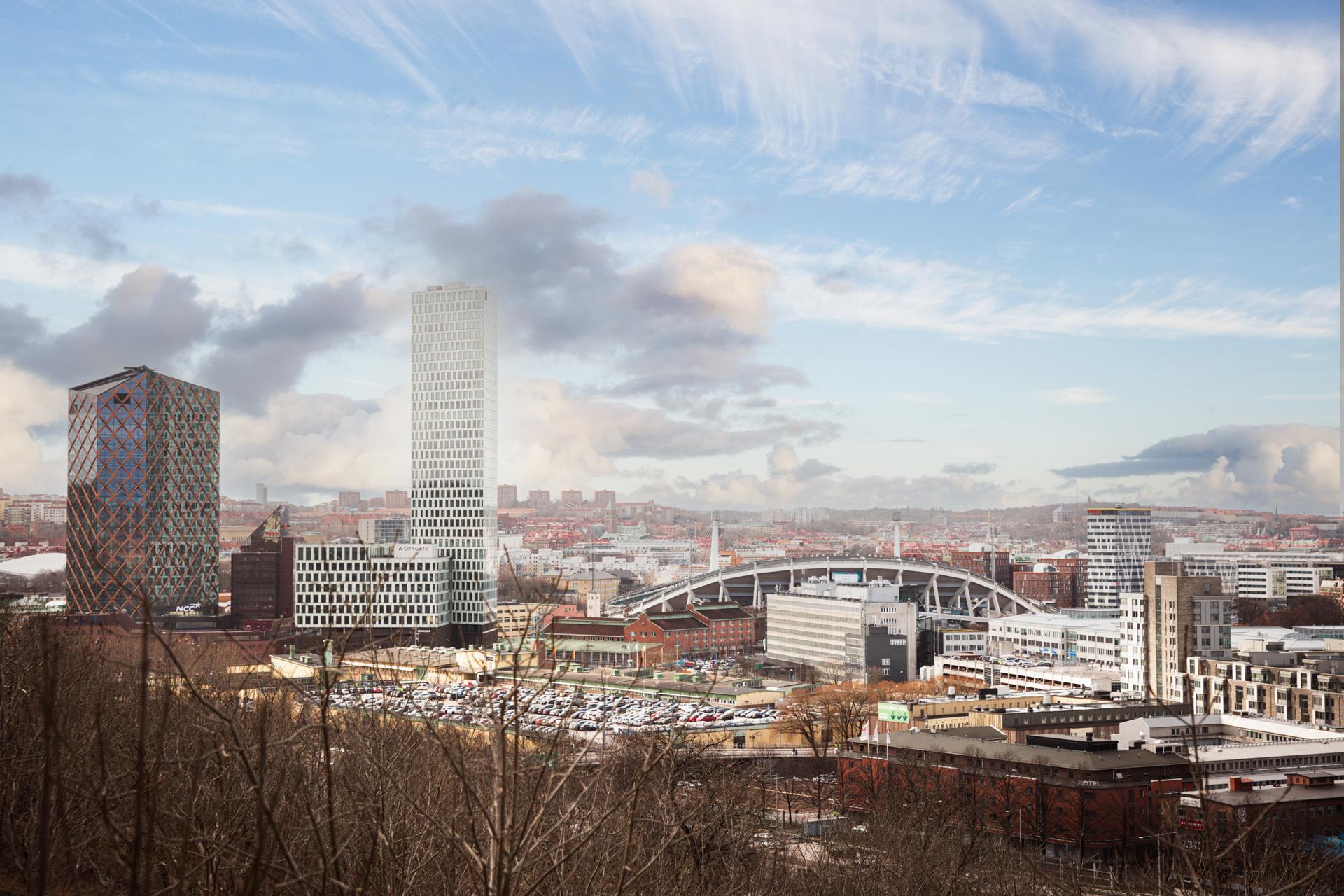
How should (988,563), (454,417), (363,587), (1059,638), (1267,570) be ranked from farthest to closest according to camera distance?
(988,563) < (1267,570) < (454,417) < (1059,638) < (363,587)

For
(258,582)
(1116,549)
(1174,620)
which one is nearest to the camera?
(1174,620)

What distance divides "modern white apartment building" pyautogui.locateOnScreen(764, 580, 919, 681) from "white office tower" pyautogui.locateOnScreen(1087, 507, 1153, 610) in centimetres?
2381

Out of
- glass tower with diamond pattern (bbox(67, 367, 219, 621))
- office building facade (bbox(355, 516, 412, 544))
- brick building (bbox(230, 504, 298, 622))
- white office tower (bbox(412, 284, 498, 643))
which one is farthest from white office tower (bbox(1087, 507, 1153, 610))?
glass tower with diamond pattern (bbox(67, 367, 219, 621))

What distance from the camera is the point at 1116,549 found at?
60.3m

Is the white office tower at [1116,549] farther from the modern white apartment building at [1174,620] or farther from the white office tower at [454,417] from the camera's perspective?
the white office tower at [454,417]

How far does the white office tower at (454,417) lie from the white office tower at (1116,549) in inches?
1245

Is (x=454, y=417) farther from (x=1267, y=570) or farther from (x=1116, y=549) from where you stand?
(x=1267, y=570)

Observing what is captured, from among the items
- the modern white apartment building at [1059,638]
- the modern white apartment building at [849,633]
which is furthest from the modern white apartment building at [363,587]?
the modern white apartment building at [1059,638]

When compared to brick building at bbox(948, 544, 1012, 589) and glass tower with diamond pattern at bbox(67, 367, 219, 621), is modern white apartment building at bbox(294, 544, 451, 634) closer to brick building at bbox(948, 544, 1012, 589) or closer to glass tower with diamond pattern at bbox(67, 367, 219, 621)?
glass tower with diamond pattern at bbox(67, 367, 219, 621)

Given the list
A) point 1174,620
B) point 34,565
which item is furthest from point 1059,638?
point 34,565

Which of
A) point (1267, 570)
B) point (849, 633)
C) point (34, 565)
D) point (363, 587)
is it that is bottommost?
point (849, 633)

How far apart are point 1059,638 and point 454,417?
21.5 m

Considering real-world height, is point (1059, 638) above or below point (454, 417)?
below

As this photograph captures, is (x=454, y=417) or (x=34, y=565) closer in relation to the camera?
(x=454, y=417)
